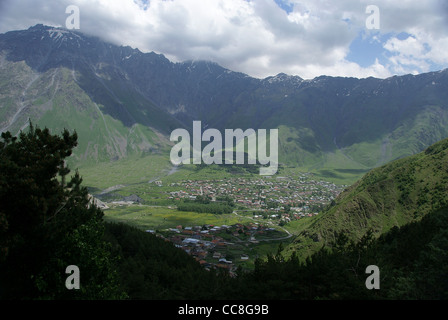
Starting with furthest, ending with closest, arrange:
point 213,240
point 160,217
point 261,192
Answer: point 261,192 < point 160,217 < point 213,240

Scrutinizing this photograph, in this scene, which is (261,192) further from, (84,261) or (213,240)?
(84,261)

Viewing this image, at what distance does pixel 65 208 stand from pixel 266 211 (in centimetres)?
11172

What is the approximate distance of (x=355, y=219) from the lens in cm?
6162

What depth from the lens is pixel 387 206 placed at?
6412 centimetres

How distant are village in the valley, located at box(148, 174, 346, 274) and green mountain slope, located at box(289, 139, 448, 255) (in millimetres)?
18051

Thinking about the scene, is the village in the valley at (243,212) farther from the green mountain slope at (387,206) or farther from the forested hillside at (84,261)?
the forested hillside at (84,261)

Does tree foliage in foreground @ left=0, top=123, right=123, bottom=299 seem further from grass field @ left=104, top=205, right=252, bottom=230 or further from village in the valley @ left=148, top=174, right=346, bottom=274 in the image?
grass field @ left=104, top=205, right=252, bottom=230

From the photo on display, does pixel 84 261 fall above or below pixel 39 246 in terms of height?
below

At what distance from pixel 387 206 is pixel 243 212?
228 feet

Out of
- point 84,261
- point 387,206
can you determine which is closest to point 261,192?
point 387,206

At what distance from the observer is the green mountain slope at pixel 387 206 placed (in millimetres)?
58250

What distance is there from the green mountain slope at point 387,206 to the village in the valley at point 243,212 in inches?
711

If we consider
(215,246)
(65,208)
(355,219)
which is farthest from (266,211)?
(65,208)

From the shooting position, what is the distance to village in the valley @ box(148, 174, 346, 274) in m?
71.5
